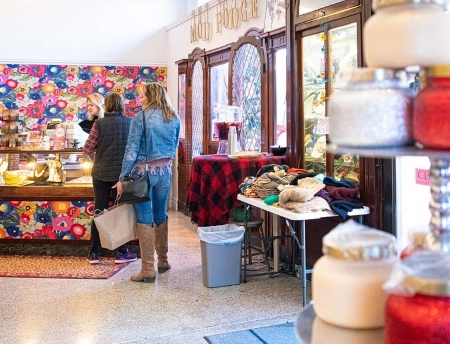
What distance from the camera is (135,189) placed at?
425 centimetres

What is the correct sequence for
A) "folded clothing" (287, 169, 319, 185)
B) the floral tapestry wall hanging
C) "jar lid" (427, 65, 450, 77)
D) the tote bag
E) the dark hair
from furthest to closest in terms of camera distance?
the floral tapestry wall hanging
the dark hair
the tote bag
"folded clothing" (287, 169, 319, 185)
"jar lid" (427, 65, 450, 77)

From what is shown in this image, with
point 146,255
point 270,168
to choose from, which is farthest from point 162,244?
point 270,168

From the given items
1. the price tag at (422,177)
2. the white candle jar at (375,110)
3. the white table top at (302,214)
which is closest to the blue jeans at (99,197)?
the white table top at (302,214)

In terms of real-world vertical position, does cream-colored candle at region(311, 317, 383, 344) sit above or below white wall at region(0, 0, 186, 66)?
below

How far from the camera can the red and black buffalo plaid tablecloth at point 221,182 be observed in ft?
15.4

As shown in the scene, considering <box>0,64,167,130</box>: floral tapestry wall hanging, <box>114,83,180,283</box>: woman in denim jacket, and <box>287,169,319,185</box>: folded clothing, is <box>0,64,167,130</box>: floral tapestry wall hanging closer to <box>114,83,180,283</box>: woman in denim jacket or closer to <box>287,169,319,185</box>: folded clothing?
<box>114,83,180,283</box>: woman in denim jacket

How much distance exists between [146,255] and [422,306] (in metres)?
3.72

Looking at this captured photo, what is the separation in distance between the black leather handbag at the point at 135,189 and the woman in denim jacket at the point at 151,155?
5 centimetres

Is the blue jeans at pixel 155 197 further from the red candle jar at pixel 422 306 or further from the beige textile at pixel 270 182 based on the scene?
the red candle jar at pixel 422 306

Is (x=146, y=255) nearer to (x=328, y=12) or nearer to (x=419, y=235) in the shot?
(x=328, y=12)

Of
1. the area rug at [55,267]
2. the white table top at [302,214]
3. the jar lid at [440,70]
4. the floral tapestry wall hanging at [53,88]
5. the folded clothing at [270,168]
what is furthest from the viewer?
the floral tapestry wall hanging at [53,88]

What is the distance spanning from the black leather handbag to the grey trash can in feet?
1.77

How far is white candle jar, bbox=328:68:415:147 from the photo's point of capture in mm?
1015

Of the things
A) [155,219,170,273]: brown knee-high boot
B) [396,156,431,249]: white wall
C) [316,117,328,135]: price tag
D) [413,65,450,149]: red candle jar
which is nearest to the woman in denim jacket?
[155,219,170,273]: brown knee-high boot
